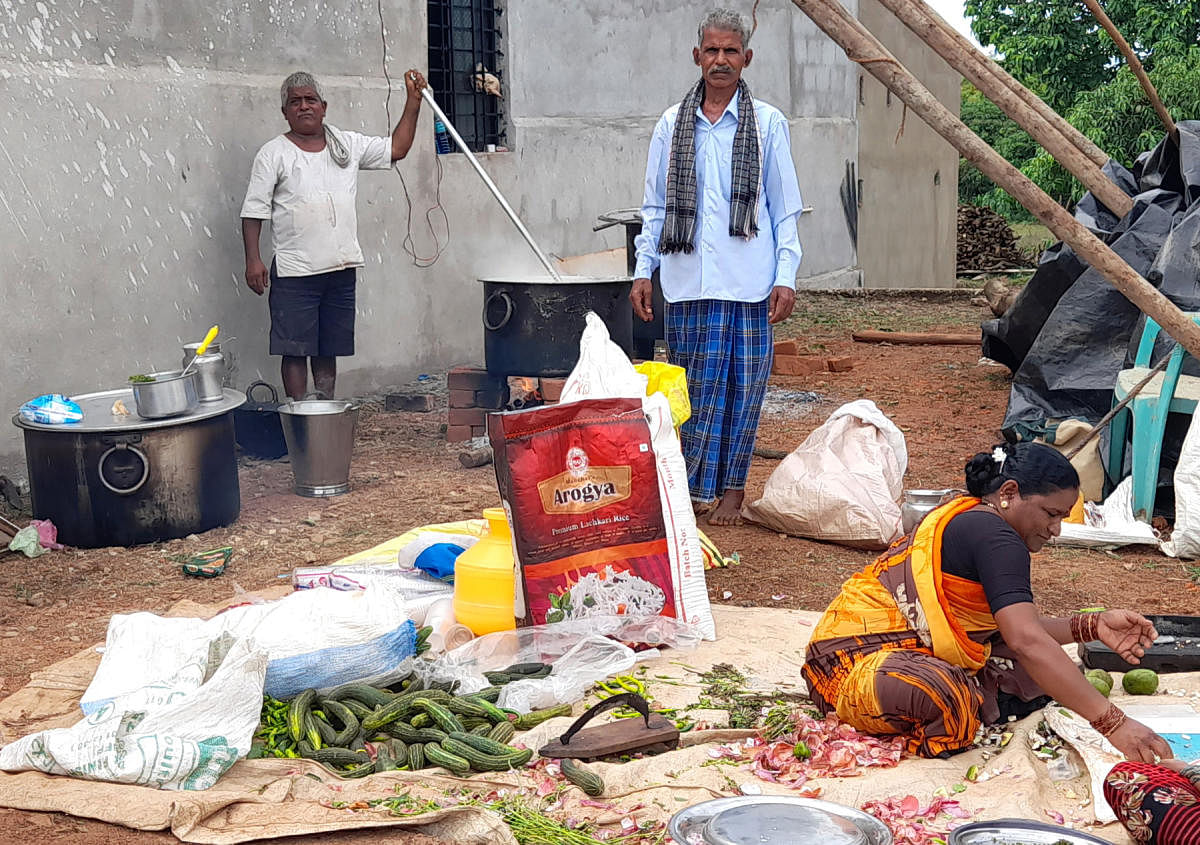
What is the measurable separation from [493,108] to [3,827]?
717 centimetres

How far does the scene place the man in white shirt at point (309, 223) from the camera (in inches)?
275

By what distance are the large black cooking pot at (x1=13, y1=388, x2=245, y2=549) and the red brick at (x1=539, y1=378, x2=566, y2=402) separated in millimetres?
1897

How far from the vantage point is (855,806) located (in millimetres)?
2992

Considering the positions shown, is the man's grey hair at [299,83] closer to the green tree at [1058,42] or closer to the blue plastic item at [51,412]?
the blue plastic item at [51,412]

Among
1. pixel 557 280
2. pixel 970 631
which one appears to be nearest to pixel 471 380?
pixel 557 280

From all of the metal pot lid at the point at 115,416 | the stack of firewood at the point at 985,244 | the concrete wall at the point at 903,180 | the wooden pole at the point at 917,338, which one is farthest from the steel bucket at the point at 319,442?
the stack of firewood at the point at 985,244

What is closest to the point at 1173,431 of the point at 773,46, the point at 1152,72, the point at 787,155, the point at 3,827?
the point at 787,155

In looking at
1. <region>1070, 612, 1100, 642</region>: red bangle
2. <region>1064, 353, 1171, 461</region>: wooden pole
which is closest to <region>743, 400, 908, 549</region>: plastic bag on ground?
<region>1064, 353, 1171, 461</region>: wooden pole

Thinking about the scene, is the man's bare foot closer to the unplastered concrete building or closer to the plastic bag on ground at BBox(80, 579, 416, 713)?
the plastic bag on ground at BBox(80, 579, 416, 713)

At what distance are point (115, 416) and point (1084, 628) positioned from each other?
410cm

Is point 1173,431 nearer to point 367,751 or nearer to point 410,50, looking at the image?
point 367,751

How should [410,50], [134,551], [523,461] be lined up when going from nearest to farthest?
[523,461], [134,551], [410,50]

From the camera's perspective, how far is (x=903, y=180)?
1597 centimetres

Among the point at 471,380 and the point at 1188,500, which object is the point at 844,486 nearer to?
the point at 1188,500
